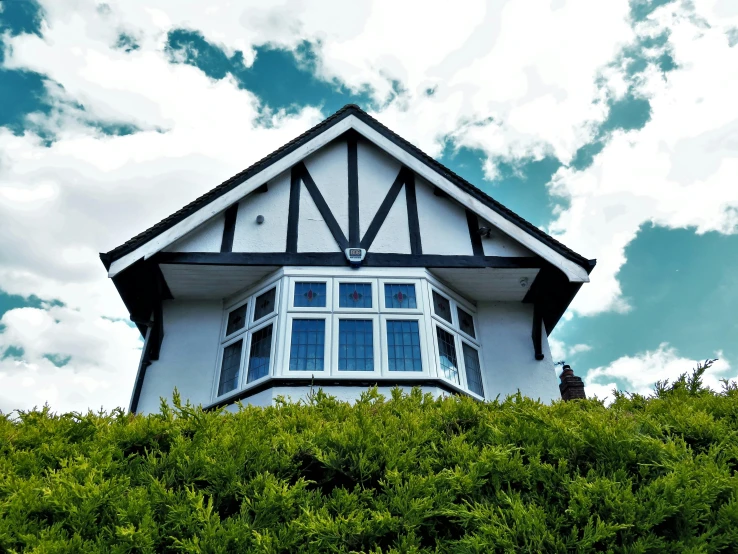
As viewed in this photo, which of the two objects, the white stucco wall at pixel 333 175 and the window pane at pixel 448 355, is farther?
the white stucco wall at pixel 333 175

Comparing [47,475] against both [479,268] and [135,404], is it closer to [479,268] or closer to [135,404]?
[135,404]

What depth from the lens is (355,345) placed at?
10.1m

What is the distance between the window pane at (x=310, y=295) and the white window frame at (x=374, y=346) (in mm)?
470

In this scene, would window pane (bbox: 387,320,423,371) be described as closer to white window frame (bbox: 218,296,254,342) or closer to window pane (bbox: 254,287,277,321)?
window pane (bbox: 254,287,277,321)

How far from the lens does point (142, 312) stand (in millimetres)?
11438

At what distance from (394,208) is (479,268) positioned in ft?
6.96

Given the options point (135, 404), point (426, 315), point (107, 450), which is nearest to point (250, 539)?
point (107, 450)

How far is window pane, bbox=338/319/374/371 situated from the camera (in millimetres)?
9852

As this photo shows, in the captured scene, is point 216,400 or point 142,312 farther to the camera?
point 142,312

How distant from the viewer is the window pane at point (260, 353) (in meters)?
10.1

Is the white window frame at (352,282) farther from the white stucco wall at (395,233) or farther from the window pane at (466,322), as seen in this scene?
Answer: the window pane at (466,322)

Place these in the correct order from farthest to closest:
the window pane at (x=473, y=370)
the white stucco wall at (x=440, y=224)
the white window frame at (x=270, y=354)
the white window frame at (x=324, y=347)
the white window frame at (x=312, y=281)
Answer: the white stucco wall at (x=440, y=224) → the window pane at (x=473, y=370) → the white window frame at (x=312, y=281) → the white window frame at (x=270, y=354) → the white window frame at (x=324, y=347)

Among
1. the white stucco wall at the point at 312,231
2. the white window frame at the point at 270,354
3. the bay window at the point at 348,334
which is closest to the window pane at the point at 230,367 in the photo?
the bay window at the point at 348,334

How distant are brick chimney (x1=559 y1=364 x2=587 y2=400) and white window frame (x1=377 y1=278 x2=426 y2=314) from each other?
3826mm
